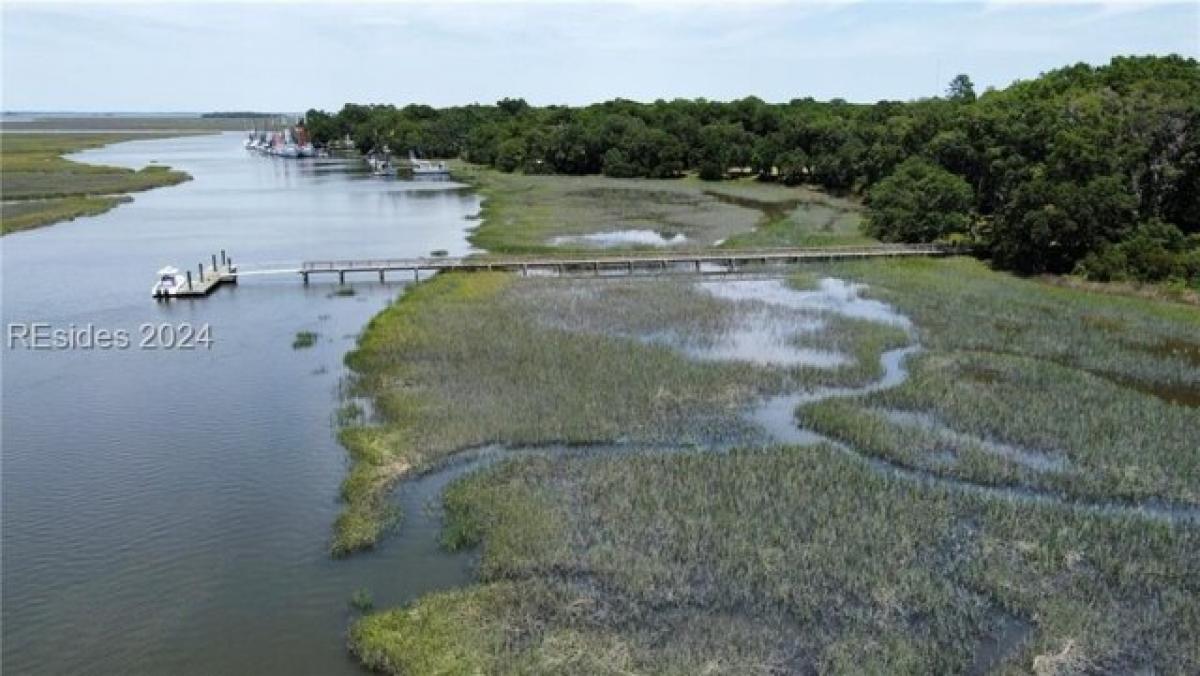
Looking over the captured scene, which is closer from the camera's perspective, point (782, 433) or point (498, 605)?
point (498, 605)

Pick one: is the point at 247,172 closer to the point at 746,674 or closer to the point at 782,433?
the point at 782,433

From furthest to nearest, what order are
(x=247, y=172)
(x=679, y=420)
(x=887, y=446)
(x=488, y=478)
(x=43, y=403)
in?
1. (x=247, y=172)
2. (x=43, y=403)
3. (x=679, y=420)
4. (x=887, y=446)
5. (x=488, y=478)

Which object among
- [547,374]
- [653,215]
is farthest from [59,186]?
[547,374]

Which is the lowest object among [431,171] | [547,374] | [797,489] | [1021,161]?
[797,489]

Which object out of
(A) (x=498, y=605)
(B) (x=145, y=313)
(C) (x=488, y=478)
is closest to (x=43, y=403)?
(B) (x=145, y=313)

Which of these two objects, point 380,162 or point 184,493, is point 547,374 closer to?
point 184,493

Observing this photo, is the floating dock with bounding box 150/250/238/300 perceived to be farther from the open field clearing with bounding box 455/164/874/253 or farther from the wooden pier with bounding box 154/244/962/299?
the open field clearing with bounding box 455/164/874/253
